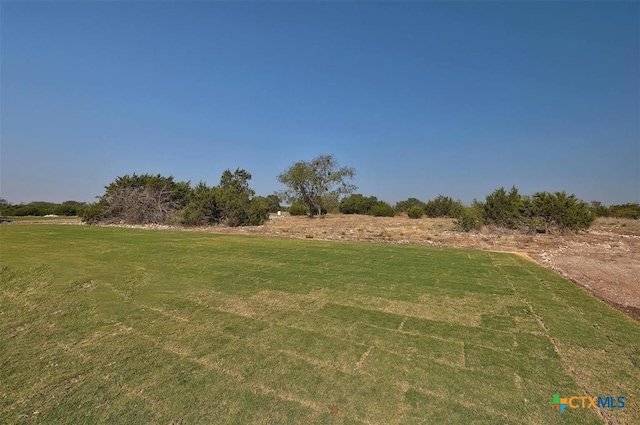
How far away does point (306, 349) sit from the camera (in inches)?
125

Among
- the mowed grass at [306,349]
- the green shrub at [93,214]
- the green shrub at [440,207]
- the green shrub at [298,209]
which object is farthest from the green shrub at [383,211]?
the mowed grass at [306,349]

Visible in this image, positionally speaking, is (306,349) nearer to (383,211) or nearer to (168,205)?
(168,205)

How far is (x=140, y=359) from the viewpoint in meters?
2.93

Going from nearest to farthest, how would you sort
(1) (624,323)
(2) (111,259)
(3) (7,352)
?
(3) (7,352), (1) (624,323), (2) (111,259)

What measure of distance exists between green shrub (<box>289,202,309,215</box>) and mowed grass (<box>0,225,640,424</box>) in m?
34.6

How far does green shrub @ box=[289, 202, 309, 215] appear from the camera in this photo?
4088 cm

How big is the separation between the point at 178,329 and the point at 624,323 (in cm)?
551

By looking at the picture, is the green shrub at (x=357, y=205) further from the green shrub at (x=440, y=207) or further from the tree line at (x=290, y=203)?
the green shrub at (x=440, y=207)

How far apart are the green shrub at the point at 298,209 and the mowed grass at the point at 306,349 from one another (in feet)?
113

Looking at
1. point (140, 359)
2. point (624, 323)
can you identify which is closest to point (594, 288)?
point (624, 323)

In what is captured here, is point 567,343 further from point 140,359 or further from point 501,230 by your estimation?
point 501,230

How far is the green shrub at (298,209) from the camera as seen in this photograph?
40875mm

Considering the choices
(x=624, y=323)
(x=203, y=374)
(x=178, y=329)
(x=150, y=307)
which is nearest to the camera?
(x=203, y=374)

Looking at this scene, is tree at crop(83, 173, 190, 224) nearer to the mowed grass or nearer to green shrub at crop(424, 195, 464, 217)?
the mowed grass
